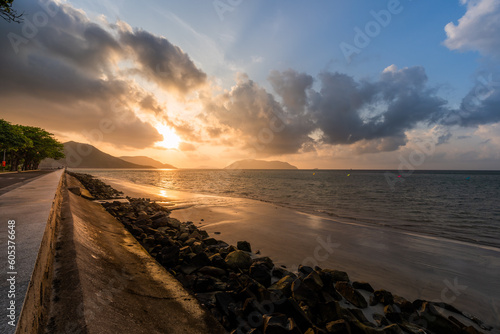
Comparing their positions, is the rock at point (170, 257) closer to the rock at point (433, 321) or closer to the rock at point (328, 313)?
the rock at point (328, 313)

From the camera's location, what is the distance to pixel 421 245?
976cm

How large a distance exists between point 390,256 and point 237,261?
20.7ft

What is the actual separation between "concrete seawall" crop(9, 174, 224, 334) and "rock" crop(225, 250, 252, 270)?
1.93 meters

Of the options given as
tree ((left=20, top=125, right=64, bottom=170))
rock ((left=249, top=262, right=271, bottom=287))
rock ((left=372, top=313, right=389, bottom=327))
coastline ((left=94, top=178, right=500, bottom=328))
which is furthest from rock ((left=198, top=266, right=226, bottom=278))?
tree ((left=20, top=125, right=64, bottom=170))

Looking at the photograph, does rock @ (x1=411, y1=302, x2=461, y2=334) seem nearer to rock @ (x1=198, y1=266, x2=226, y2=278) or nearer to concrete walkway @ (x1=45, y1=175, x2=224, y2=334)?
concrete walkway @ (x1=45, y1=175, x2=224, y2=334)

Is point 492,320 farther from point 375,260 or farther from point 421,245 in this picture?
point 421,245

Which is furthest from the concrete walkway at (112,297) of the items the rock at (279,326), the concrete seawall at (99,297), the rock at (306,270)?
the rock at (306,270)

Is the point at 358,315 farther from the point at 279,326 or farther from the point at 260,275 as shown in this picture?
the point at 260,275

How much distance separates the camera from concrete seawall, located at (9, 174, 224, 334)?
2.28 meters

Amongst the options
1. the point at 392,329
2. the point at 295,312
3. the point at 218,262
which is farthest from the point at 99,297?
the point at 392,329

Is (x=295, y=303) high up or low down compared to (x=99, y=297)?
down

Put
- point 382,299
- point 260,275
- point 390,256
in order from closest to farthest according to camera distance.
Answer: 1. point 382,299
2. point 260,275
3. point 390,256

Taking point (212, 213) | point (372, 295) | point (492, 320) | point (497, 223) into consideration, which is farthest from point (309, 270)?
point (497, 223)

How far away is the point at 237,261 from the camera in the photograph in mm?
6070
